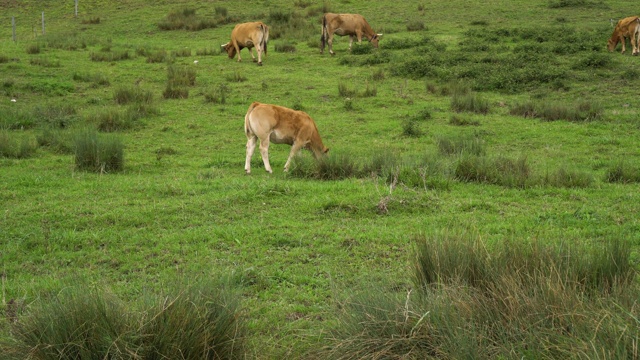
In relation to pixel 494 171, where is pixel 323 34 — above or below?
above

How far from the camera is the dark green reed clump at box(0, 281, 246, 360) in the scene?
4.09m

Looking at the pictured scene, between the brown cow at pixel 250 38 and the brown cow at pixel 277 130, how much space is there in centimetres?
1191

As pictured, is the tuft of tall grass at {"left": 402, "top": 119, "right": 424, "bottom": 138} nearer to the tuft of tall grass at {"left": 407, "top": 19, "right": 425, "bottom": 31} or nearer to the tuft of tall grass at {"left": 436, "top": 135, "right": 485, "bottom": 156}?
the tuft of tall grass at {"left": 436, "top": 135, "right": 485, "bottom": 156}

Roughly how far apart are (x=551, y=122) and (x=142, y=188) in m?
9.96

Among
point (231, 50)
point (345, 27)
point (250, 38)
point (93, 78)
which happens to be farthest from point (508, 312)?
point (345, 27)

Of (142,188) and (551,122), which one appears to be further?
(551,122)

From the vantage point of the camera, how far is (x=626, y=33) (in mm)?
22891

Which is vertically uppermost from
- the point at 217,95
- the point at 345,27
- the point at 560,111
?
the point at 345,27

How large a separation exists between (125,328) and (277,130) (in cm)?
786

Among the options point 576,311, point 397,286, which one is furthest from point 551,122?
point 576,311

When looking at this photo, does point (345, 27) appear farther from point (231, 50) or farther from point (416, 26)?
point (231, 50)

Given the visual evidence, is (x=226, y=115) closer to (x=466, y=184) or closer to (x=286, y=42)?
(x=466, y=184)

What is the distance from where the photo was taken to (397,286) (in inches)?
227

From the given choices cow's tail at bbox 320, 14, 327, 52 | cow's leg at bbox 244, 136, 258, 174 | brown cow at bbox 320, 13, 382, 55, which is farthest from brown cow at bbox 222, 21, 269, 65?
cow's leg at bbox 244, 136, 258, 174
